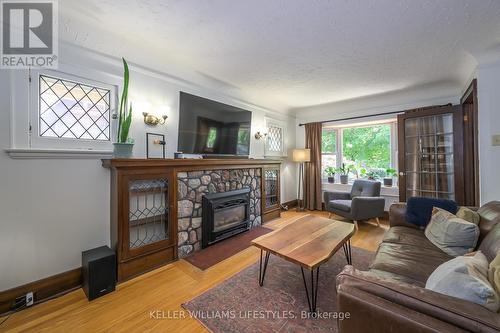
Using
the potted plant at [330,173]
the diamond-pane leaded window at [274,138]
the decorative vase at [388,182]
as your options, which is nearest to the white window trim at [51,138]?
the diamond-pane leaded window at [274,138]

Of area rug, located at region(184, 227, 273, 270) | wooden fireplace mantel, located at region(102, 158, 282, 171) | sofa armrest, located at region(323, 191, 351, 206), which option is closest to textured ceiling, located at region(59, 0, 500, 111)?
wooden fireplace mantel, located at region(102, 158, 282, 171)

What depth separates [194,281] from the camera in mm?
2014

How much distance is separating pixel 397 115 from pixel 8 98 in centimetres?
520

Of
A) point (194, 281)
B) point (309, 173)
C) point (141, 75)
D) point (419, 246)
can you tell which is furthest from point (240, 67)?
point (309, 173)

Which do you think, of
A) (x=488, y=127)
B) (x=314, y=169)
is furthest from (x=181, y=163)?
(x=488, y=127)

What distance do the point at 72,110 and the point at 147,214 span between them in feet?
4.10

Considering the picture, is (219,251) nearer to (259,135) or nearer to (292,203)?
Answer: (259,135)

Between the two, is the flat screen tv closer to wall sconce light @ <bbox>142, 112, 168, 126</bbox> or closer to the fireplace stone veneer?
wall sconce light @ <bbox>142, 112, 168, 126</bbox>

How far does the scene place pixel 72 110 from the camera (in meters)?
1.95

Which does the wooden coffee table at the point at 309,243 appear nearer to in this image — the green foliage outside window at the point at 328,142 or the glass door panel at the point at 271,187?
the glass door panel at the point at 271,187

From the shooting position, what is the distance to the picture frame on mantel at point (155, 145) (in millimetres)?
2449

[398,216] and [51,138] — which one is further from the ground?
[51,138]

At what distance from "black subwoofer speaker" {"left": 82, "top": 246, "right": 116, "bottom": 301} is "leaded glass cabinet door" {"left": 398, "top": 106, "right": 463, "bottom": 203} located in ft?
14.5

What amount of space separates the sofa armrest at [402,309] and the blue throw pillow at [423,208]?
5.66 feet
